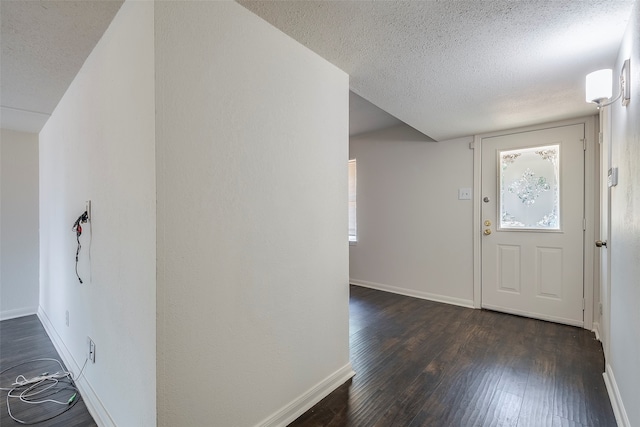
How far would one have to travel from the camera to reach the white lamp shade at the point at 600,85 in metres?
1.68

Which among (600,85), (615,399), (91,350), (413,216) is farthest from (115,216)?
(413,216)

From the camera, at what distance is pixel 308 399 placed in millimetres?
1737

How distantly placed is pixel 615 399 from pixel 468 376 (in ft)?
2.55

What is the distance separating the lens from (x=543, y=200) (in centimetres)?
314

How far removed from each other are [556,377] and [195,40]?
3039 mm

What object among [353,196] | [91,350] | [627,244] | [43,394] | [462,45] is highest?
[462,45]

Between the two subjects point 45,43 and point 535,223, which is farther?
point 535,223

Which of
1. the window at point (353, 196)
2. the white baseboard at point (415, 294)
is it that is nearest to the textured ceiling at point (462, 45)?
the window at point (353, 196)

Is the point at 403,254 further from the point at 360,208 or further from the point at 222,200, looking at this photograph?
the point at 222,200

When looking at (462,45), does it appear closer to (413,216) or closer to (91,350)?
(413,216)

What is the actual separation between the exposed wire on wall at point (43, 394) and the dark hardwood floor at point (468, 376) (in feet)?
4.88

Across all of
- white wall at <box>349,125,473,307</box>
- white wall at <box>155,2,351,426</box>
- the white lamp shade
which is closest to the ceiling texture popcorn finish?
the white lamp shade

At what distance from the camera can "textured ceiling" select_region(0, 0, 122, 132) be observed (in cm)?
137

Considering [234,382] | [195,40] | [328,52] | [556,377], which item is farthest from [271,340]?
[556,377]
